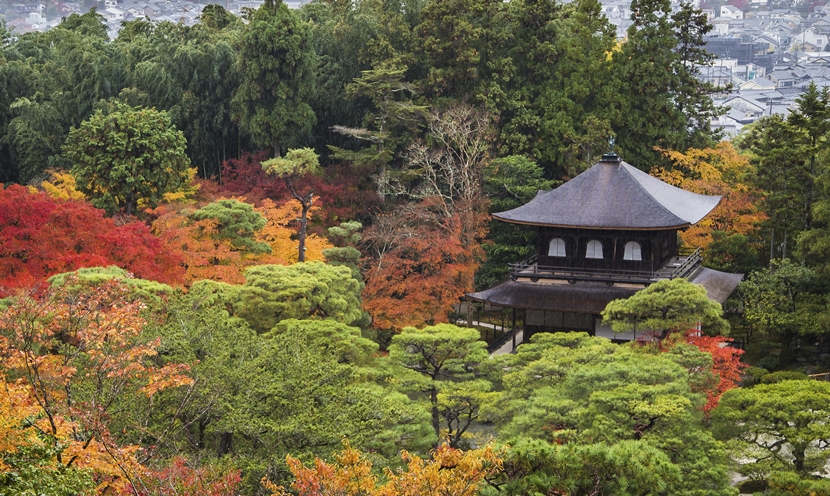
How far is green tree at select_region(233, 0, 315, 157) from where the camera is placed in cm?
3903

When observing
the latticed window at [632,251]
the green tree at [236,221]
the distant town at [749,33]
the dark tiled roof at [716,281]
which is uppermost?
the distant town at [749,33]

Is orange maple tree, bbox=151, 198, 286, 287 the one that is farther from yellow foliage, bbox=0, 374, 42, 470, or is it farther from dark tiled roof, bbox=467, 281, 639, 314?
yellow foliage, bbox=0, 374, 42, 470

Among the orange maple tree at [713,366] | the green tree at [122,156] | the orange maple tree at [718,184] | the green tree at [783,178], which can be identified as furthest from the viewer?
the orange maple tree at [718,184]

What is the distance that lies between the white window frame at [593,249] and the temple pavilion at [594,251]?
30 millimetres

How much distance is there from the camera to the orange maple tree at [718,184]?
34.3 meters

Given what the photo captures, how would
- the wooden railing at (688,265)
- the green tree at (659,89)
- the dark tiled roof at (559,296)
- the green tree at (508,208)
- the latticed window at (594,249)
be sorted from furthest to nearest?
the green tree at (659,89)
the green tree at (508,208)
the latticed window at (594,249)
the wooden railing at (688,265)
the dark tiled roof at (559,296)

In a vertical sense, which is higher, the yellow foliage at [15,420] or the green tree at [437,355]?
the yellow foliage at [15,420]

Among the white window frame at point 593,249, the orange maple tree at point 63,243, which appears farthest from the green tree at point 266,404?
the white window frame at point 593,249

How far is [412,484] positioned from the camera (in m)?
13.9

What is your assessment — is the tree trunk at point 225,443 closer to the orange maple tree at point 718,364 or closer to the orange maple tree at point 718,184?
the orange maple tree at point 718,364

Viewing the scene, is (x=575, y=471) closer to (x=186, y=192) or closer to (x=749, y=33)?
(x=186, y=192)

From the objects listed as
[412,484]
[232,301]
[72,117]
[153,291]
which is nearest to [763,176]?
[232,301]

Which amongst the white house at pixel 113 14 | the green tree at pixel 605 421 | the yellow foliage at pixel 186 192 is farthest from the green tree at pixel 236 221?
the white house at pixel 113 14

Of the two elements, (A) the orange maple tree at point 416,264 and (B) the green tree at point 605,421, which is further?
(A) the orange maple tree at point 416,264
